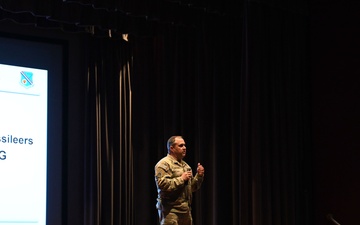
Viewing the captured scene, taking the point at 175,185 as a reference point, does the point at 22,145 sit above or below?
above

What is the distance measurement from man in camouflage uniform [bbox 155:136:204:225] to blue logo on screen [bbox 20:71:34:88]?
1.37m

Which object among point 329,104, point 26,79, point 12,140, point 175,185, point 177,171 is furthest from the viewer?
point 329,104

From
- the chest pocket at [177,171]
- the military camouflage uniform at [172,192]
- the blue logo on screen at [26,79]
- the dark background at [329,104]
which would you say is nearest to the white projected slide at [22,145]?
the blue logo on screen at [26,79]

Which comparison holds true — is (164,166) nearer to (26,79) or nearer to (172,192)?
(172,192)

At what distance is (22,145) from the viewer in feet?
18.3

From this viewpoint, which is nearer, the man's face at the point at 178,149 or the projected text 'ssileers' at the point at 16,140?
the man's face at the point at 178,149

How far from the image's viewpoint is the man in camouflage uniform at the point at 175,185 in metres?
5.09

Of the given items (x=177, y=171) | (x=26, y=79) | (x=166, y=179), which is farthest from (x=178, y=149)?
(x=26, y=79)

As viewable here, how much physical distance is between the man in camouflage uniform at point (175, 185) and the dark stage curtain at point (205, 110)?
32.7 inches

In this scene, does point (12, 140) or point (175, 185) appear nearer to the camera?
point (175, 185)

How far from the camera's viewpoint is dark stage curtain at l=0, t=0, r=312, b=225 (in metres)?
5.94

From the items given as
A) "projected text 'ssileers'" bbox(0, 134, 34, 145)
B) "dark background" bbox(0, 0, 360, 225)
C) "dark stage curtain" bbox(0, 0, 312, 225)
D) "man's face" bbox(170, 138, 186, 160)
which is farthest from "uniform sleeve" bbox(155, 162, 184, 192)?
"projected text 'ssileers'" bbox(0, 134, 34, 145)

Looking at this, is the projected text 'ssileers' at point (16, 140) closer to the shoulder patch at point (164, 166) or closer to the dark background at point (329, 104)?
the dark background at point (329, 104)

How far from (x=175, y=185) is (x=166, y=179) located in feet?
0.27
